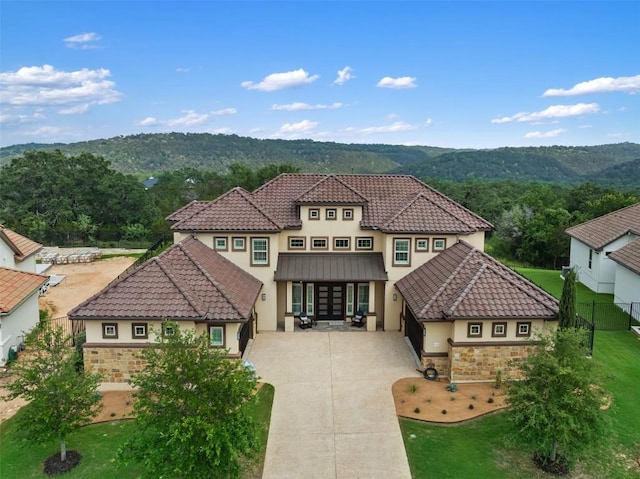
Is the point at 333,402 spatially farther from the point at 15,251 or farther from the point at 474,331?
the point at 15,251

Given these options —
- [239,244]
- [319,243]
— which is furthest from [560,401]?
[239,244]

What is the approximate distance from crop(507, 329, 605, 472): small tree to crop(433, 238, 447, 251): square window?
34.8 feet

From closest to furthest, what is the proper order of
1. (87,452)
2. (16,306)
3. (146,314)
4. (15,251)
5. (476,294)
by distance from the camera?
(87,452), (146,314), (476,294), (16,306), (15,251)

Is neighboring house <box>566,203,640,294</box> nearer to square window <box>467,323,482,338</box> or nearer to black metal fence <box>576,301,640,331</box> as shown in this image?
black metal fence <box>576,301,640,331</box>

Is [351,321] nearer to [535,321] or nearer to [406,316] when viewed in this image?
[406,316]

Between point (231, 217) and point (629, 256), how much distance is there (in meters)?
20.0

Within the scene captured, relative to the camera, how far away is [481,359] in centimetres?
1769

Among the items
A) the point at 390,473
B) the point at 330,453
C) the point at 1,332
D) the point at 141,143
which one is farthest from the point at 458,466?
the point at 141,143

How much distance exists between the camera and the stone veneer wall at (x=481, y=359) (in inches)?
693

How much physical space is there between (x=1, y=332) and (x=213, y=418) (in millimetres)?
13116

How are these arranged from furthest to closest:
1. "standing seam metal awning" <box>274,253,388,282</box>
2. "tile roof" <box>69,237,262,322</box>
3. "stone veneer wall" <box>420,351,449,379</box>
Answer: "standing seam metal awning" <box>274,253,388,282</box> → "stone veneer wall" <box>420,351,449,379</box> → "tile roof" <box>69,237,262,322</box>

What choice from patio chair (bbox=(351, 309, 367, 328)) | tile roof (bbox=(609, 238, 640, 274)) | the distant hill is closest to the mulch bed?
patio chair (bbox=(351, 309, 367, 328))

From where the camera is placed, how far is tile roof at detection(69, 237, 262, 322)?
17047 mm

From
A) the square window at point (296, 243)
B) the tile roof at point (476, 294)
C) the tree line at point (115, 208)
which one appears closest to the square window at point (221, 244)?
the square window at point (296, 243)
